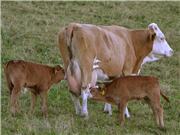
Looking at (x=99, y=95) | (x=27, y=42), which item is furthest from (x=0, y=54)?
(x=99, y=95)

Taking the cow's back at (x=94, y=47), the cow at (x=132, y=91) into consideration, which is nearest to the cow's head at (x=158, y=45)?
the cow's back at (x=94, y=47)

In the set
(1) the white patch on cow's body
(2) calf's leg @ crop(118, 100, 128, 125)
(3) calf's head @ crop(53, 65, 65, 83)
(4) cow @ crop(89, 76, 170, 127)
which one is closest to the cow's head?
(4) cow @ crop(89, 76, 170, 127)

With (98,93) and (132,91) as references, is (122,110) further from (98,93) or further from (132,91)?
(98,93)

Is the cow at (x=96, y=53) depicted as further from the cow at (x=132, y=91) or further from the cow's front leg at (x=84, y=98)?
the cow at (x=132, y=91)

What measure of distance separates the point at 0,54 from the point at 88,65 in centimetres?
478

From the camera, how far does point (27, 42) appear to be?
32.9 ft

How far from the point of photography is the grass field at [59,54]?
17.0 ft

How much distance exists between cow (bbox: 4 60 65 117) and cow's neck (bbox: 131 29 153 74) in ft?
6.74

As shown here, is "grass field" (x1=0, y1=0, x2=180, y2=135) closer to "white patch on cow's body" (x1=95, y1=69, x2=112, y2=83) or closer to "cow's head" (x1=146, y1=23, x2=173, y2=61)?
"white patch on cow's body" (x1=95, y1=69, x2=112, y2=83)

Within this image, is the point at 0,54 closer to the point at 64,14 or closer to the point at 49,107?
the point at 49,107

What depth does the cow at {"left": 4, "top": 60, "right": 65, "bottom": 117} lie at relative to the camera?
17.8 feet

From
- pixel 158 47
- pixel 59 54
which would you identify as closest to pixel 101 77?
pixel 158 47

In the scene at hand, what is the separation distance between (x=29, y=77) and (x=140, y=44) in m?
3.08

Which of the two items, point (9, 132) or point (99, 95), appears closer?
point (9, 132)
